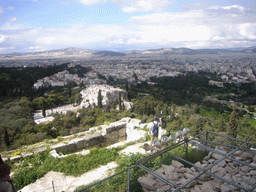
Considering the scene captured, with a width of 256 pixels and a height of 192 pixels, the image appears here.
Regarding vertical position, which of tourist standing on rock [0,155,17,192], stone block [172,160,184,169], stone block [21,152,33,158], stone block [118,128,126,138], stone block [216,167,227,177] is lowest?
stone block [118,128,126,138]

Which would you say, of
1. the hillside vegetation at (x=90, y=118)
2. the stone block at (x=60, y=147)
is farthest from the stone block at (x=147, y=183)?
the hillside vegetation at (x=90, y=118)

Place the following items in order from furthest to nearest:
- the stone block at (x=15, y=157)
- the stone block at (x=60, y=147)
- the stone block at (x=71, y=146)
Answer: the stone block at (x=71, y=146)
the stone block at (x=60, y=147)
the stone block at (x=15, y=157)

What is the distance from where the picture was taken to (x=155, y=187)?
2.63 m

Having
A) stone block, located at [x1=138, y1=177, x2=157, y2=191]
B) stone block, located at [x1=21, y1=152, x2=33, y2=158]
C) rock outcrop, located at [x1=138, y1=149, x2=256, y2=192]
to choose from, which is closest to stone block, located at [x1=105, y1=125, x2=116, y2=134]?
stone block, located at [x1=21, y1=152, x2=33, y2=158]

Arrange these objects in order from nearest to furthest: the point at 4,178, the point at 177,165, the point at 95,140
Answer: the point at 4,178 → the point at 177,165 → the point at 95,140

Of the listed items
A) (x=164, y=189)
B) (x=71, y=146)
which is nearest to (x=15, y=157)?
(x=71, y=146)

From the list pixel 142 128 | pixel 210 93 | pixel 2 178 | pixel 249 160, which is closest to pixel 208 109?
pixel 210 93

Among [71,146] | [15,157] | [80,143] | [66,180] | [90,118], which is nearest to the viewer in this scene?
[66,180]

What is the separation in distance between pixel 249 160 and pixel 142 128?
4.55 meters

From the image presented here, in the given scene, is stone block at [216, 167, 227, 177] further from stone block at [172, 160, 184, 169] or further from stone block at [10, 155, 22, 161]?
stone block at [10, 155, 22, 161]

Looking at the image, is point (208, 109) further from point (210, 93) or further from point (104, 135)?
point (104, 135)

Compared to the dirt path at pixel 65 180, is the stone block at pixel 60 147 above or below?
below

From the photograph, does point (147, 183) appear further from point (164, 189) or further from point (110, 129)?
point (110, 129)

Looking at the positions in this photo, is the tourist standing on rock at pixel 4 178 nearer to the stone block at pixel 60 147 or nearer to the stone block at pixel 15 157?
the stone block at pixel 15 157
